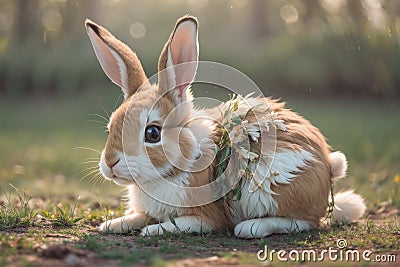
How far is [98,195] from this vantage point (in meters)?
6.23

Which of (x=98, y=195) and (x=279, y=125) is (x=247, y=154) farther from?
(x=98, y=195)

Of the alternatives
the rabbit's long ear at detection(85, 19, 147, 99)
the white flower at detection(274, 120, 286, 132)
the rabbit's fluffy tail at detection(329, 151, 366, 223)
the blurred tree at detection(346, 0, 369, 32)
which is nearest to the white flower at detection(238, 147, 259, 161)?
the white flower at detection(274, 120, 286, 132)

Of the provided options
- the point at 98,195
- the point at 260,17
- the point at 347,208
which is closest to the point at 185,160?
the point at 347,208

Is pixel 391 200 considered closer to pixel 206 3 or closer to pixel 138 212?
pixel 138 212

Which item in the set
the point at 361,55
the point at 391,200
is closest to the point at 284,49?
the point at 361,55

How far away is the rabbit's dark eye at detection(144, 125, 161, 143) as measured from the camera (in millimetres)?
3889

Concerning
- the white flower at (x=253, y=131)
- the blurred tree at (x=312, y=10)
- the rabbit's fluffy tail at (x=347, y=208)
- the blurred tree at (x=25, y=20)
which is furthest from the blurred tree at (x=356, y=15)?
the blurred tree at (x=25, y=20)

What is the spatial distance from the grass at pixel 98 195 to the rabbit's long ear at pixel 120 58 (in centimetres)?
69

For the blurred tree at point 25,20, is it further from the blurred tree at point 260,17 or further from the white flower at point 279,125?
the white flower at point 279,125

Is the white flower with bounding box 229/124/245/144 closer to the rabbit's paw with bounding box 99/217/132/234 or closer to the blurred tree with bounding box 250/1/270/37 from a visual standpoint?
the rabbit's paw with bounding box 99/217/132/234

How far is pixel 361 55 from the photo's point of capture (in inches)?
501

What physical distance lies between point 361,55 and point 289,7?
3.71 meters

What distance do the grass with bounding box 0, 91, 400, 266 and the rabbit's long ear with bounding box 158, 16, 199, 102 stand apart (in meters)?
0.83

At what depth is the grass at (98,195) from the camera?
3324mm
